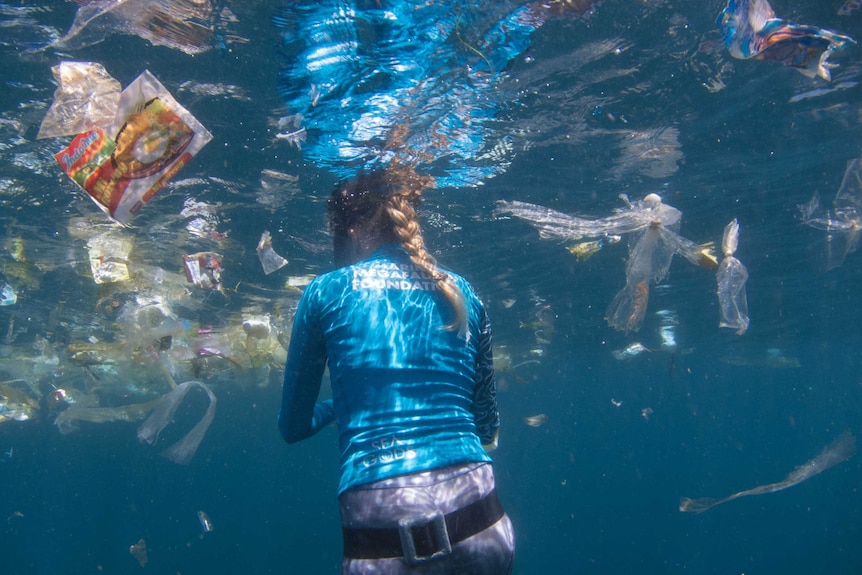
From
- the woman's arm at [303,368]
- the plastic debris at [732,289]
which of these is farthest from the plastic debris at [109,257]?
the plastic debris at [732,289]

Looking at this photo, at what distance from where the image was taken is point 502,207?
11.9m

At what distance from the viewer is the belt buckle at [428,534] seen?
2.16m

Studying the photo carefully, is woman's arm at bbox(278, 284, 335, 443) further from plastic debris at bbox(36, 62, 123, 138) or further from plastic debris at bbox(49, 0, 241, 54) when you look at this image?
plastic debris at bbox(49, 0, 241, 54)

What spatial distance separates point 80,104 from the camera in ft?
10.7

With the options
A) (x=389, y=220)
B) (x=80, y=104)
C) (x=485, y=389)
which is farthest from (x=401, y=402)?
(x=80, y=104)

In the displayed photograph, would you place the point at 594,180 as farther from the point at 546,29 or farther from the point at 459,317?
the point at 459,317

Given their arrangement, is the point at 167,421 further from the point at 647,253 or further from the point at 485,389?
the point at 647,253

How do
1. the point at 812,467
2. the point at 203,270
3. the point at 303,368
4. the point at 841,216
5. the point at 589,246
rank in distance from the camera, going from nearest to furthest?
the point at 303,368
the point at 203,270
the point at 841,216
the point at 589,246
the point at 812,467

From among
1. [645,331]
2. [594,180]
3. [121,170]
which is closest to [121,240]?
[121,170]

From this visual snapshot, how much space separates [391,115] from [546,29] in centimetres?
271

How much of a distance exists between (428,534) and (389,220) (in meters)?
2.01

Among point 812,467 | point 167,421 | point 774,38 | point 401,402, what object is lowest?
point 812,467

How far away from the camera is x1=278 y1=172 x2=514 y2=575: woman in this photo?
7.39 ft

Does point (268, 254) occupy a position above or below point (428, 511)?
below
